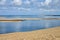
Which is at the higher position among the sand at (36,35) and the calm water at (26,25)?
the calm water at (26,25)

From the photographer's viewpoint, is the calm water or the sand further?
the calm water

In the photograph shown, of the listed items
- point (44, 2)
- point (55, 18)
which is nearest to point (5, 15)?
point (44, 2)

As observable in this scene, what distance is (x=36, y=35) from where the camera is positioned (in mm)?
1166

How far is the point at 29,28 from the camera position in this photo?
1.26 meters

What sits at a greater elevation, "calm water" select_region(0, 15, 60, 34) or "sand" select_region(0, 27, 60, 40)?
"calm water" select_region(0, 15, 60, 34)

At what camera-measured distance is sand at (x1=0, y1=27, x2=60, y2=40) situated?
1.12 m

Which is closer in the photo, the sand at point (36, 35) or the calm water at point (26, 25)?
the sand at point (36, 35)

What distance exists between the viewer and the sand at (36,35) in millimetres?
1125

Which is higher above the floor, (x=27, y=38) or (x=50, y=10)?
(x=50, y=10)

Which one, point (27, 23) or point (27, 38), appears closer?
point (27, 38)

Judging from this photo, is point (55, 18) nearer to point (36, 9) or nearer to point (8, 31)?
point (36, 9)

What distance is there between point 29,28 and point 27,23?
0.21 feet

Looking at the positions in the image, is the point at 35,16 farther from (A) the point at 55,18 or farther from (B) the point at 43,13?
(A) the point at 55,18

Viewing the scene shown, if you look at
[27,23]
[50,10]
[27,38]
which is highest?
[50,10]
